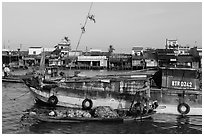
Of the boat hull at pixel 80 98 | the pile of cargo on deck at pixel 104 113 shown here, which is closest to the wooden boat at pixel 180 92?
the boat hull at pixel 80 98

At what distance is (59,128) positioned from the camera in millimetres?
18031

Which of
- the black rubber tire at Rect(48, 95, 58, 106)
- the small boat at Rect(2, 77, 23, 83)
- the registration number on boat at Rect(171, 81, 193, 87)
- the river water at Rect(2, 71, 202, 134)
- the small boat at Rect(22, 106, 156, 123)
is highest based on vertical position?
the registration number on boat at Rect(171, 81, 193, 87)

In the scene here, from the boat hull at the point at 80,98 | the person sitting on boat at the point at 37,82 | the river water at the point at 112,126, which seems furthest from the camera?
the person sitting on boat at the point at 37,82

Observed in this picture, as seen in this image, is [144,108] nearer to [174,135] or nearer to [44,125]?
[174,135]

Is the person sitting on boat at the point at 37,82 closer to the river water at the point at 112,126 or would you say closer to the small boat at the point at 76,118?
the river water at the point at 112,126

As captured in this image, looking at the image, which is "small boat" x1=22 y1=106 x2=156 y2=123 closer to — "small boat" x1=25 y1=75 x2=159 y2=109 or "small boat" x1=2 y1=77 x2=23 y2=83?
"small boat" x1=25 y1=75 x2=159 y2=109

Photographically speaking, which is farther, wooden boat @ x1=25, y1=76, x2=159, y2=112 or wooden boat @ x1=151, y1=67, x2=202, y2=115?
wooden boat @ x1=25, y1=76, x2=159, y2=112

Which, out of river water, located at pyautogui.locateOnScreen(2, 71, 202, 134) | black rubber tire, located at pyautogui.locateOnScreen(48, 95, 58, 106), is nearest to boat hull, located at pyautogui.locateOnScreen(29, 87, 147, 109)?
black rubber tire, located at pyautogui.locateOnScreen(48, 95, 58, 106)

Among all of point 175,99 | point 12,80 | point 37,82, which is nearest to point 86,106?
point 37,82

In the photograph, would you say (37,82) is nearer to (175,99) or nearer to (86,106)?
(86,106)

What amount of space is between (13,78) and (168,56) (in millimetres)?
40250

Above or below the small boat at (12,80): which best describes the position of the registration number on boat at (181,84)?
above

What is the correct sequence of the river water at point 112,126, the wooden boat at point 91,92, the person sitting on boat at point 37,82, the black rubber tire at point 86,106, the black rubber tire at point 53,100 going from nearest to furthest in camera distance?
the river water at point 112,126
the wooden boat at point 91,92
the black rubber tire at point 86,106
the black rubber tire at point 53,100
the person sitting on boat at point 37,82

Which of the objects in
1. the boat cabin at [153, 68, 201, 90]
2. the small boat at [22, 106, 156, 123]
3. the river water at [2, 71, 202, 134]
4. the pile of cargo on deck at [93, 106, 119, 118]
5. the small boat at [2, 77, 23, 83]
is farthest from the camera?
the small boat at [2, 77, 23, 83]
